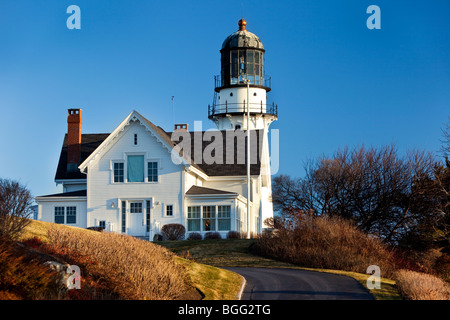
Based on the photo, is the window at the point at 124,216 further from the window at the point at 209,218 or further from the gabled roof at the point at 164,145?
the window at the point at 209,218

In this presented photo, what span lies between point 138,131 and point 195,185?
5.40m

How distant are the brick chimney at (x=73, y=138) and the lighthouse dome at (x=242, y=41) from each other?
16.0 m

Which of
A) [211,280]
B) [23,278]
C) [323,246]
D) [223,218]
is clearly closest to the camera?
[23,278]

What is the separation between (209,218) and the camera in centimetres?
4347

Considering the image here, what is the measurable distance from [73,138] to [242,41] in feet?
57.1

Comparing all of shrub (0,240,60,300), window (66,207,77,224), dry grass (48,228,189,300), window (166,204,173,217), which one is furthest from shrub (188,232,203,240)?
shrub (0,240,60,300)

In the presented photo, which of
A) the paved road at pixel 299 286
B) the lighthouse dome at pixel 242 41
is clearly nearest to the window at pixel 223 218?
the paved road at pixel 299 286

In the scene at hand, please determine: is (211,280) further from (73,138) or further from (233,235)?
(73,138)

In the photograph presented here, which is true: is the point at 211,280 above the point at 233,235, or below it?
below

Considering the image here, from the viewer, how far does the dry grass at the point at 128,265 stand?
60.3 feet

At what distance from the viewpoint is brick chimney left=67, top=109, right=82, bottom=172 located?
1951 inches

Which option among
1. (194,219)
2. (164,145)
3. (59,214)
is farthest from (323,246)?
(59,214)

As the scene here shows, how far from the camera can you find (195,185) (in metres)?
46.4

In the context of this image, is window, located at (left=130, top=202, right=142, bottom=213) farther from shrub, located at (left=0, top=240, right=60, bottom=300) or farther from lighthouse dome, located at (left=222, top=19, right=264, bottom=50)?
shrub, located at (left=0, top=240, right=60, bottom=300)
